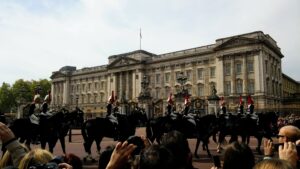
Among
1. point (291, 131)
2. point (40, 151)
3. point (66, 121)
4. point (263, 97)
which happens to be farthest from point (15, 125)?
point (263, 97)

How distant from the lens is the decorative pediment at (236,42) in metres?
60.8

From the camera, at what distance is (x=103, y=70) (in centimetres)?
9112

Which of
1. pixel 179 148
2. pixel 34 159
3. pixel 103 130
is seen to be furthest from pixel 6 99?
pixel 179 148

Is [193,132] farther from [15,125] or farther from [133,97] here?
[133,97]

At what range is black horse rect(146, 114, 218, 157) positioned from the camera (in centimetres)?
1552

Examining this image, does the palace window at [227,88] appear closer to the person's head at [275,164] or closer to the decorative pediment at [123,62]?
the decorative pediment at [123,62]

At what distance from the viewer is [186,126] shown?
1555cm

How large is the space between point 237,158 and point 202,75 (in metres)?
67.8

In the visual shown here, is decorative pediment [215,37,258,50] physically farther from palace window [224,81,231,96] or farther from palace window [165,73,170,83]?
palace window [165,73,170,83]

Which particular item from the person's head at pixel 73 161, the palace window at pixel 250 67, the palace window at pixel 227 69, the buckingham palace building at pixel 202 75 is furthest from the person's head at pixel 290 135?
the palace window at pixel 227 69

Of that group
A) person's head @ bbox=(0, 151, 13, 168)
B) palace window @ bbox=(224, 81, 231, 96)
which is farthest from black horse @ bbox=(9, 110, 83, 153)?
palace window @ bbox=(224, 81, 231, 96)

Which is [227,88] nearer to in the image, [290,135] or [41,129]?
[41,129]

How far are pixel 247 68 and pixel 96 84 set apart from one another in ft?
155

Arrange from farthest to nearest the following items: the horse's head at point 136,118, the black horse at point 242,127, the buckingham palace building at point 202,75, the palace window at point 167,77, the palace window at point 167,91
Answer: the palace window at point 167,77 → the palace window at point 167,91 → the buckingham palace building at point 202,75 → the black horse at point 242,127 → the horse's head at point 136,118
